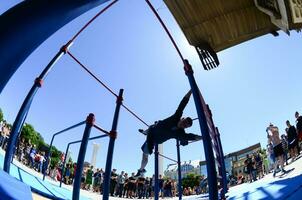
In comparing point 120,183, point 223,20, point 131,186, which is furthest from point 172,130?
point 120,183

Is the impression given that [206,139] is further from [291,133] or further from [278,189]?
[291,133]

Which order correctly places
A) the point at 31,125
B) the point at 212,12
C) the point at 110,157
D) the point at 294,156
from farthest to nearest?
the point at 31,125 → the point at 294,156 → the point at 212,12 → the point at 110,157

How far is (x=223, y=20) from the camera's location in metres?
8.17

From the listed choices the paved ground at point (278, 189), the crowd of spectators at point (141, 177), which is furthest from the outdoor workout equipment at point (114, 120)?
the crowd of spectators at point (141, 177)

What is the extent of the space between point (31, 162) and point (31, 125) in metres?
22.7

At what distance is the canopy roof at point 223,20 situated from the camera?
7.60 m

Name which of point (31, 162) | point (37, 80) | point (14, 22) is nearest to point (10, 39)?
point (14, 22)

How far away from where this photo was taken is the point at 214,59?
344 inches

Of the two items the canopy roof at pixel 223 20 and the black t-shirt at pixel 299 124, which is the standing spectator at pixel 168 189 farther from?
the canopy roof at pixel 223 20

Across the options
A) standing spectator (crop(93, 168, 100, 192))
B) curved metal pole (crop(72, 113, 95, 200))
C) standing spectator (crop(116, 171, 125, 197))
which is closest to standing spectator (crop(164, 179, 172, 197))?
standing spectator (crop(116, 171, 125, 197))

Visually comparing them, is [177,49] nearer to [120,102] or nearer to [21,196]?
[120,102]

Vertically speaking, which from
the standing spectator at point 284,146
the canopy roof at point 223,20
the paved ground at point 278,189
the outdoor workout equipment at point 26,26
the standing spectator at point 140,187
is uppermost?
the canopy roof at point 223,20

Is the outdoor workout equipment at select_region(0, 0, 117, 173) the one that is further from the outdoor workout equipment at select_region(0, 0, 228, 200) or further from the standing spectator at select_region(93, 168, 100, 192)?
the standing spectator at select_region(93, 168, 100, 192)

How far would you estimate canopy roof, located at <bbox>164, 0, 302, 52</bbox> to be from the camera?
7602 millimetres
